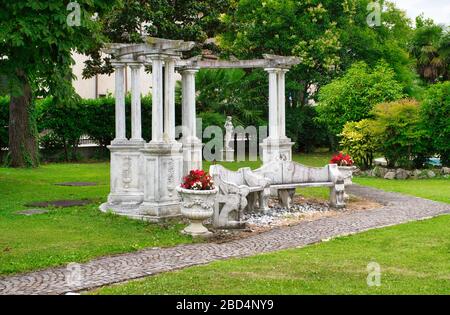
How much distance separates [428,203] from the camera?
55.7 ft

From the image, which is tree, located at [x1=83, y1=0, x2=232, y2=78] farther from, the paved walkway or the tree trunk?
the paved walkway

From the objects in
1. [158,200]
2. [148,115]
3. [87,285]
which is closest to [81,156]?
[148,115]

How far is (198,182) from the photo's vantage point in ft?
41.3

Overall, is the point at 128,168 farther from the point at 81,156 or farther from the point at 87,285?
the point at 81,156

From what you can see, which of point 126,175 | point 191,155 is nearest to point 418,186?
point 191,155

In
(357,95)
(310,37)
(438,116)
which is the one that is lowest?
(438,116)

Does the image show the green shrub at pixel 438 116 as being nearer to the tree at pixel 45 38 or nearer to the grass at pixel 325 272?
the tree at pixel 45 38

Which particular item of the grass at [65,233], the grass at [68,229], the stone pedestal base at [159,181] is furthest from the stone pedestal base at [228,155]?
the stone pedestal base at [159,181]

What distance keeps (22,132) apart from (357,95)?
42.5 ft

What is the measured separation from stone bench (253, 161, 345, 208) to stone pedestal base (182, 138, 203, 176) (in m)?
2.75

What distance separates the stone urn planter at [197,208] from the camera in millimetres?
12359

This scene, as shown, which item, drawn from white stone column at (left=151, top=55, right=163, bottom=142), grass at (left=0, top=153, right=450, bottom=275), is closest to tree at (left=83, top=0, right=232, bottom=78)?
grass at (left=0, top=153, right=450, bottom=275)

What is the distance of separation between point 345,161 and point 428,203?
A: 259cm

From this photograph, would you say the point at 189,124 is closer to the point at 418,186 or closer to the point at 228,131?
the point at 418,186
